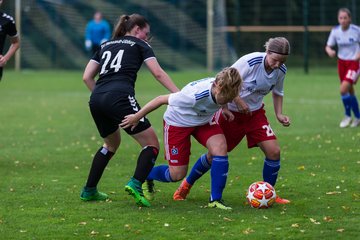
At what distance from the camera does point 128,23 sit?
27.8 feet

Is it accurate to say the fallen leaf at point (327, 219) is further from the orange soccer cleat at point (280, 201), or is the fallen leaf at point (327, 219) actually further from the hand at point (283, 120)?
the hand at point (283, 120)

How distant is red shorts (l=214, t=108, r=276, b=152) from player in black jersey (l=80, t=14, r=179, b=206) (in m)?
0.74

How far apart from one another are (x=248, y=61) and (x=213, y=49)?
79.4ft

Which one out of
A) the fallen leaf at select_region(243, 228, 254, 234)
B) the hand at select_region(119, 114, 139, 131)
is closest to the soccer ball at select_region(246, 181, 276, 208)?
the fallen leaf at select_region(243, 228, 254, 234)

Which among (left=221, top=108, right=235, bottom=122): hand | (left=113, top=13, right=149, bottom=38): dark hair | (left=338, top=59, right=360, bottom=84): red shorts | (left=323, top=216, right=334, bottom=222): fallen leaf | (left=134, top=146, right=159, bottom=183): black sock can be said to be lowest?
(left=338, top=59, right=360, bottom=84): red shorts

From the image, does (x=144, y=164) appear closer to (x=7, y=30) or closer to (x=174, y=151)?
(x=174, y=151)

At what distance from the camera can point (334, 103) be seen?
65.6 feet

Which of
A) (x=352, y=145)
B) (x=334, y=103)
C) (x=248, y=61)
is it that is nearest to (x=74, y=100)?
(x=334, y=103)

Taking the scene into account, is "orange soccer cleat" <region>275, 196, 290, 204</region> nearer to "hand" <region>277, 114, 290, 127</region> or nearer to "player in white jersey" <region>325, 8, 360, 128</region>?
"hand" <region>277, 114, 290, 127</region>

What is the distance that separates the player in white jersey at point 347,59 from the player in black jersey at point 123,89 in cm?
757

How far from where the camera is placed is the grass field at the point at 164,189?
7242mm

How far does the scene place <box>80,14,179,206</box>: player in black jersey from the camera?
26.8ft

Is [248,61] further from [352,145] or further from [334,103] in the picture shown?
[334,103]

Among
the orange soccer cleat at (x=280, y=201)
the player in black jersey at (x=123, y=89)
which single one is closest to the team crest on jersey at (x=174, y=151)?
the player in black jersey at (x=123, y=89)
